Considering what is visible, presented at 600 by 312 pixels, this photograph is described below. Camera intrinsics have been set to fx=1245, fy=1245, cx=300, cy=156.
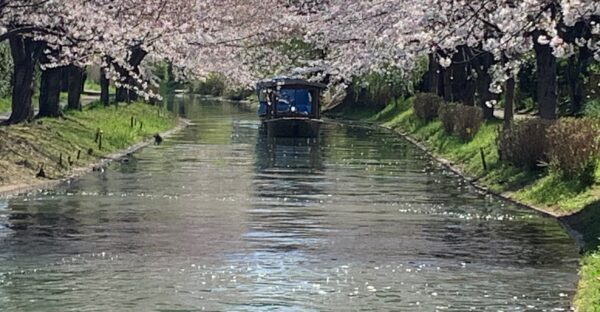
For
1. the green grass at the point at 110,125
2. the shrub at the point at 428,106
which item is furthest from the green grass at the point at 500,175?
the green grass at the point at 110,125

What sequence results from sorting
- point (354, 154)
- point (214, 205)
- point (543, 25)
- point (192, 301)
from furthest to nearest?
point (354, 154) < point (214, 205) < point (543, 25) < point (192, 301)

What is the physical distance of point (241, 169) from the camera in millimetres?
35969

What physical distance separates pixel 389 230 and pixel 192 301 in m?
7.59

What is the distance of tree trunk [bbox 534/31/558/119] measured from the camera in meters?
30.0

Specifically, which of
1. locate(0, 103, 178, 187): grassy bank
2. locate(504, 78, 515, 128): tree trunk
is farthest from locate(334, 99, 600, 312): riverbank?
locate(0, 103, 178, 187): grassy bank

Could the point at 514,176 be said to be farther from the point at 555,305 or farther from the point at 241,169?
the point at 555,305

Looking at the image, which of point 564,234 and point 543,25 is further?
point 564,234

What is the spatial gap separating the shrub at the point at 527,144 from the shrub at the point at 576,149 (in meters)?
1.22

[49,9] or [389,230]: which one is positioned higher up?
[49,9]

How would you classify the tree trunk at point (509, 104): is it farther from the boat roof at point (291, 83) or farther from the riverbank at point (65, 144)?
the boat roof at point (291, 83)

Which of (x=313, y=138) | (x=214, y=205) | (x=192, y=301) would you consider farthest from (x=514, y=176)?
(x=313, y=138)

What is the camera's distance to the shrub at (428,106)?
54062 mm

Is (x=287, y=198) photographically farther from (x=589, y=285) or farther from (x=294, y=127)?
(x=294, y=127)

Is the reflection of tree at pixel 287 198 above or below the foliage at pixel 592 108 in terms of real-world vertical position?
below
